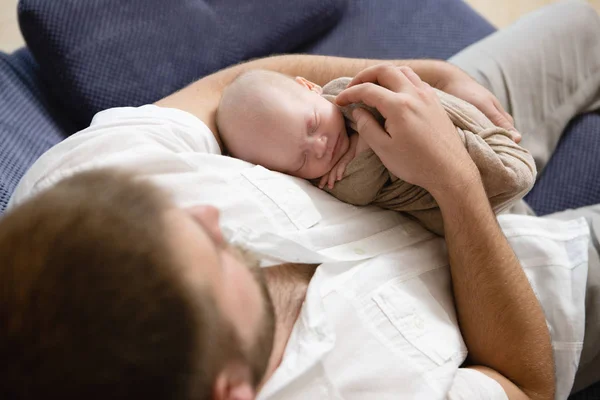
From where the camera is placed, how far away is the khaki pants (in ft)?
4.46

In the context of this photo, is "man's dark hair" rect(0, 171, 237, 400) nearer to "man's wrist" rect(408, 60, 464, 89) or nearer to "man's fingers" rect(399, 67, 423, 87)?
"man's fingers" rect(399, 67, 423, 87)

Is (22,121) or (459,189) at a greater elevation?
(459,189)

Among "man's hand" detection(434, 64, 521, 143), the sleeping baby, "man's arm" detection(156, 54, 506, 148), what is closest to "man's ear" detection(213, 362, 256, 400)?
the sleeping baby

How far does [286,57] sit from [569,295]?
34.6 inches

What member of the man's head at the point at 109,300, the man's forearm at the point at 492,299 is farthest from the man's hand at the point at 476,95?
the man's head at the point at 109,300

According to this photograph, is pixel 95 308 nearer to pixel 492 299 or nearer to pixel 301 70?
pixel 492 299

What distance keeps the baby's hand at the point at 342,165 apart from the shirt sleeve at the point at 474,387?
0.44 m

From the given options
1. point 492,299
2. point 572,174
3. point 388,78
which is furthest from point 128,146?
point 572,174

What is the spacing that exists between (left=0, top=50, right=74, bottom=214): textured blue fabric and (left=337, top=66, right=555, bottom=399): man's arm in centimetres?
72

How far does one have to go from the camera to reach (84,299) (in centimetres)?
46

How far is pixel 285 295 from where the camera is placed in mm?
851

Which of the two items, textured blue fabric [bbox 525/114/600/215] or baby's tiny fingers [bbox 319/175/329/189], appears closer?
baby's tiny fingers [bbox 319/175/329/189]

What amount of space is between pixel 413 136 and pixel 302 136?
23 cm

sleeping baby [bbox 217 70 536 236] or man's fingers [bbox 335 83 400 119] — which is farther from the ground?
man's fingers [bbox 335 83 400 119]
